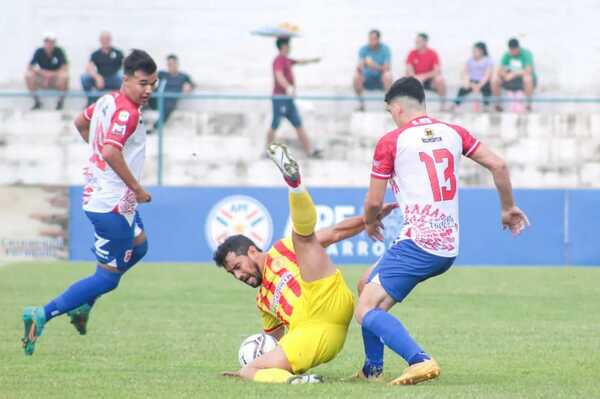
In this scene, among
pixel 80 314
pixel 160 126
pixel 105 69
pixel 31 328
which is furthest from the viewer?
pixel 105 69

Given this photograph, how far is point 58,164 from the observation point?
24484mm

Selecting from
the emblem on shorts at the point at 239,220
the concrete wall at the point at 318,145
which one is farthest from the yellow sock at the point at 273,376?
the concrete wall at the point at 318,145

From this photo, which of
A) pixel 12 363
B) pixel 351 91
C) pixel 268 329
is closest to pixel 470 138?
pixel 268 329

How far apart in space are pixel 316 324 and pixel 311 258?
1.49 ft

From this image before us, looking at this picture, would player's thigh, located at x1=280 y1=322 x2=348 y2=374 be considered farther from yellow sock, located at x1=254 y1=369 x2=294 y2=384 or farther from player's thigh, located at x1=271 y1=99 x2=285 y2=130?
player's thigh, located at x1=271 y1=99 x2=285 y2=130

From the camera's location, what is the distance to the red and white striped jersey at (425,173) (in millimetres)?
9000

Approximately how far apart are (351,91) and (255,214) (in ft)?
21.6

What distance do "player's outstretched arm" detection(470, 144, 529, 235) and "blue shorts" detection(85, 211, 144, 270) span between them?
10.7 ft

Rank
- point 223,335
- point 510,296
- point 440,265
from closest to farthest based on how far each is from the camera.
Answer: point 440,265, point 223,335, point 510,296

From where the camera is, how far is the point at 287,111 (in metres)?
24.0

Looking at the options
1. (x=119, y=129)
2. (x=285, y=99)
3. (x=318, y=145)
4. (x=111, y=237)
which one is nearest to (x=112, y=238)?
(x=111, y=237)

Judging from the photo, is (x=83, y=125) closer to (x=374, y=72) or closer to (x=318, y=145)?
(x=318, y=145)

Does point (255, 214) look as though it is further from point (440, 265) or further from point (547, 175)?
point (440, 265)

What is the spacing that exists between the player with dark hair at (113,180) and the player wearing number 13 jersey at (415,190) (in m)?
2.44
